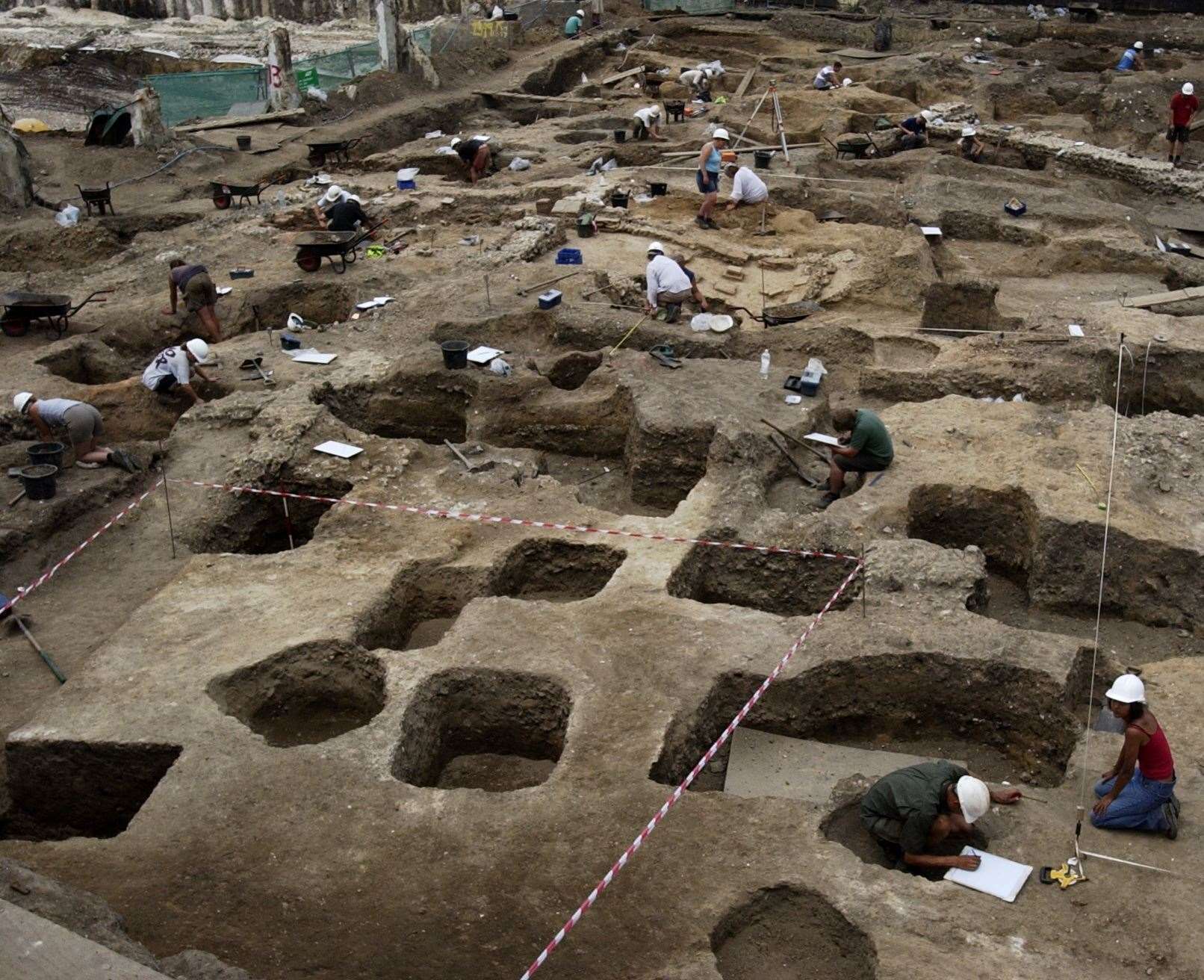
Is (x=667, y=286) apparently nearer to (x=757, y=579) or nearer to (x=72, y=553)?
(x=757, y=579)

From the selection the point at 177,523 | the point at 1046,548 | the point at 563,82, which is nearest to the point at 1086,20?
the point at 563,82

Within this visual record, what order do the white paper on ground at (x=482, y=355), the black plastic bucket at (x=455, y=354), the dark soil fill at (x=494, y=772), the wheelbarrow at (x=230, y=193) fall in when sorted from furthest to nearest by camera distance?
the wheelbarrow at (x=230, y=193) < the white paper on ground at (x=482, y=355) < the black plastic bucket at (x=455, y=354) < the dark soil fill at (x=494, y=772)

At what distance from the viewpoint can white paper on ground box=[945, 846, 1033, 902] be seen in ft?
20.1

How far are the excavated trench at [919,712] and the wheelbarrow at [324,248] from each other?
9.60 m

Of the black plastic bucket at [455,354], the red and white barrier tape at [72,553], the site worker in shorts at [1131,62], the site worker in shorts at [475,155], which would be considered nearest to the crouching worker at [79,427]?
the red and white barrier tape at [72,553]

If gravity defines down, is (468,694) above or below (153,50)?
below

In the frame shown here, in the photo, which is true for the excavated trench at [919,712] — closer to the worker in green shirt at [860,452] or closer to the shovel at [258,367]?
the worker in green shirt at [860,452]

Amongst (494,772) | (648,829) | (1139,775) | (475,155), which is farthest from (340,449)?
(475,155)

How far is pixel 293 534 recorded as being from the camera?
1105 cm

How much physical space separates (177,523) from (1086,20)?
30.6m

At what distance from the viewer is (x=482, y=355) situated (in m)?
12.6

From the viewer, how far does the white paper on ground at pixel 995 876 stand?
6.11m

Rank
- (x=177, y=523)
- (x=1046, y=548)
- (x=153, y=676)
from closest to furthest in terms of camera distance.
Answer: (x=153, y=676) → (x=1046, y=548) → (x=177, y=523)

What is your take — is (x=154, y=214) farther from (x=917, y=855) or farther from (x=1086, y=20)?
(x=1086, y=20)
